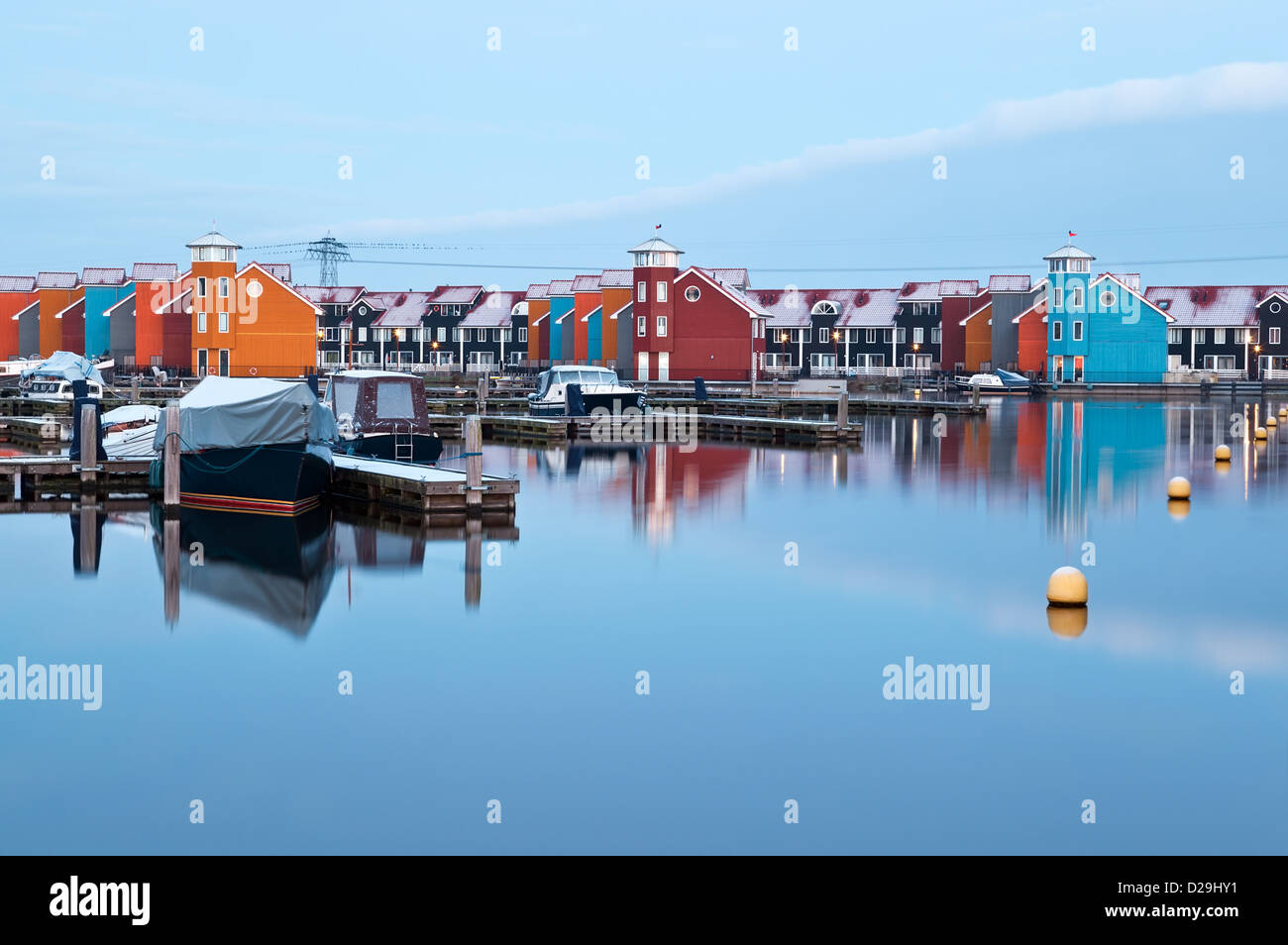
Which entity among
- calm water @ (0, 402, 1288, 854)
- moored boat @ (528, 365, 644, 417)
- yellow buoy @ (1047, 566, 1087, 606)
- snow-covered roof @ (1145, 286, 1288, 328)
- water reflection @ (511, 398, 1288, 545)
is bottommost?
calm water @ (0, 402, 1288, 854)

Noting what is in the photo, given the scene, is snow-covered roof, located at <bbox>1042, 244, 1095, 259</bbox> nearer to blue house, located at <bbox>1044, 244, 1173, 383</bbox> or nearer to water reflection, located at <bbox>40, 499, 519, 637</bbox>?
blue house, located at <bbox>1044, 244, 1173, 383</bbox>

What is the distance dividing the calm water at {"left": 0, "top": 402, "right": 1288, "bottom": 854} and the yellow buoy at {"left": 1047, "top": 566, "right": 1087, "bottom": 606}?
601 millimetres

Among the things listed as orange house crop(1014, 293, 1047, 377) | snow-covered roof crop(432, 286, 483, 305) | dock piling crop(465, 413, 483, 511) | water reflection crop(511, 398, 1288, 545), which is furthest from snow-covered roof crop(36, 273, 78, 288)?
dock piling crop(465, 413, 483, 511)

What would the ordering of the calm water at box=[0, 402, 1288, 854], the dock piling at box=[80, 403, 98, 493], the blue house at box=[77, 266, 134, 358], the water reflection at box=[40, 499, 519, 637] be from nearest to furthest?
the calm water at box=[0, 402, 1288, 854], the water reflection at box=[40, 499, 519, 637], the dock piling at box=[80, 403, 98, 493], the blue house at box=[77, 266, 134, 358]

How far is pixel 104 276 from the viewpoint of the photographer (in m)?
109

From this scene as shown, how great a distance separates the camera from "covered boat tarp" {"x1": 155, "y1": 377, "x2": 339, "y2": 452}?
2856 centimetres

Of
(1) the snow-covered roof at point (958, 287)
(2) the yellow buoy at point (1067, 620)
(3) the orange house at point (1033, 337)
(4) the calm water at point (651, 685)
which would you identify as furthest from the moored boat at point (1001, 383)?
(2) the yellow buoy at point (1067, 620)

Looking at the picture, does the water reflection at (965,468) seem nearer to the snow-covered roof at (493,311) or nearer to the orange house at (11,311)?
the snow-covered roof at (493,311)

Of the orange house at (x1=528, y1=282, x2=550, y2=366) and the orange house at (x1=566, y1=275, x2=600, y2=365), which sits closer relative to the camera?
the orange house at (x1=566, y1=275, x2=600, y2=365)

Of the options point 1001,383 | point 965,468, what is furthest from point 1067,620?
point 1001,383

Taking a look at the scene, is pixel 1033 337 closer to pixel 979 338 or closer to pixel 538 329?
pixel 979 338

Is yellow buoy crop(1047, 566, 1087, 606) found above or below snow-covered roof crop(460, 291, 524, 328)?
below

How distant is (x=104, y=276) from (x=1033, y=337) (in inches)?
2696
